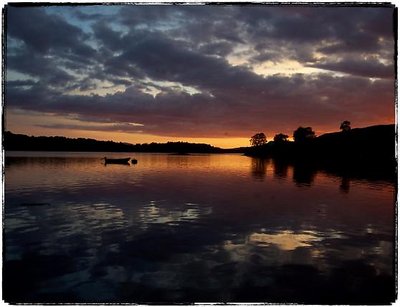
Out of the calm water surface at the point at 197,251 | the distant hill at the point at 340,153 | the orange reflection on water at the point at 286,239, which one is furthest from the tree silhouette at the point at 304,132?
the orange reflection on water at the point at 286,239

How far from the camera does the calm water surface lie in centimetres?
1019

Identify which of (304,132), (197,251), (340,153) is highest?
(304,132)

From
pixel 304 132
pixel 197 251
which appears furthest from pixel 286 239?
pixel 304 132

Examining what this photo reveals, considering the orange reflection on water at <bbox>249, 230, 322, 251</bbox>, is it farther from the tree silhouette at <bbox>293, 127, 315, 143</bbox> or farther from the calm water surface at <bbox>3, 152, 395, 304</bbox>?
the tree silhouette at <bbox>293, 127, 315, 143</bbox>

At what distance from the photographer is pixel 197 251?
13.4m

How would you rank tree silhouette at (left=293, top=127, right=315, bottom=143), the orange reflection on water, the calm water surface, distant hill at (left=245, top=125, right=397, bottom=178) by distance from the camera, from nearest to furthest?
the calm water surface
the orange reflection on water
tree silhouette at (left=293, top=127, right=315, bottom=143)
distant hill at (left=245, top=125, right=397, bottom=178)

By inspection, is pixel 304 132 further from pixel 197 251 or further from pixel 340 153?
pixel 340 153

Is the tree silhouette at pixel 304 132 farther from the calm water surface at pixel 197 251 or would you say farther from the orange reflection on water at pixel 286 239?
the orange reflection on water at pixel 286 239

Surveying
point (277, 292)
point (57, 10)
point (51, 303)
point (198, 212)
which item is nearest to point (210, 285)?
point (277, 292)

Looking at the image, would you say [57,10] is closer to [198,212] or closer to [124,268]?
[124,268]

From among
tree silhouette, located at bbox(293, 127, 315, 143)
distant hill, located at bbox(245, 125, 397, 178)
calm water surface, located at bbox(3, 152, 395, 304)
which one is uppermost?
tree silhouette, located at bbox(293, 127, 315, 143)

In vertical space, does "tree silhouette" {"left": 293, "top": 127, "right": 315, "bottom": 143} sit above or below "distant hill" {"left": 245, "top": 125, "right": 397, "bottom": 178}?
above

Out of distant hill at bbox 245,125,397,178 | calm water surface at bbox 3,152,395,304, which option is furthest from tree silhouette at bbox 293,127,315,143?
calm water surface at bbox 3,152,395,304

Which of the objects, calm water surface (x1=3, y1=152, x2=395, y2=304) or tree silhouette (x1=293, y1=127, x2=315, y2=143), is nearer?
calm water surface (x1=3, y1=152, x2=395, y2=304)
